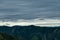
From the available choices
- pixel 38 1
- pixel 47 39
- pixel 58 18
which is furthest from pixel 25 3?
pixel 47 39

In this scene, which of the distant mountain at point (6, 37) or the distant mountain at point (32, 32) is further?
the distant mountain at point (32, 32)

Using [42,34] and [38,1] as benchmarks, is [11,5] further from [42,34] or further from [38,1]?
[42,34]

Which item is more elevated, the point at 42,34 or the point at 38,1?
the point at 38,1

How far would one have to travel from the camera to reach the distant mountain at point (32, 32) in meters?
7.60

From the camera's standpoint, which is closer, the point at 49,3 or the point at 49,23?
the point at 49,23

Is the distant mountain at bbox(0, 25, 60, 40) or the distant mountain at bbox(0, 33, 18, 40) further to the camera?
the distant mountain at bbox(0, 25, 60, 40)

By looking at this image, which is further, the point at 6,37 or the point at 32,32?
the point at 32,32

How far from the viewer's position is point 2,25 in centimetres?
798

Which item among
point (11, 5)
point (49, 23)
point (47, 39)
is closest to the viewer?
point (47, 39)

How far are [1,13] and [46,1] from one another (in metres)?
1.06

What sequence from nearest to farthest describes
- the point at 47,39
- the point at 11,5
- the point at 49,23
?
the point at 47,39, the point at 49,23, the point at 11,5

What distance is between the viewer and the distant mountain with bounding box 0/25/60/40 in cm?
760

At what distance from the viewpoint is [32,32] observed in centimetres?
775

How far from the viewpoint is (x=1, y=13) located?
28.3 ft
